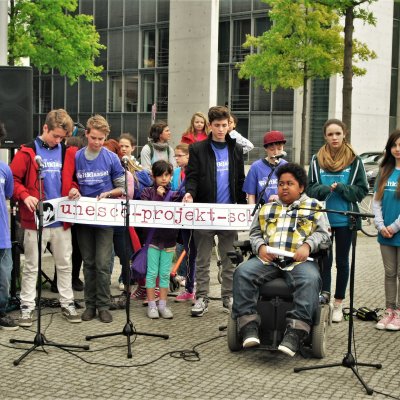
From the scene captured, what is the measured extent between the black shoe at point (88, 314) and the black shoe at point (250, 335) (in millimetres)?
2051

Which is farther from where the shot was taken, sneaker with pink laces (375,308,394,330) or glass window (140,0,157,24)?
glass window (140,0,157,24)

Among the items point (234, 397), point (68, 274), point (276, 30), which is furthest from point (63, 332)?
point (276, 30)

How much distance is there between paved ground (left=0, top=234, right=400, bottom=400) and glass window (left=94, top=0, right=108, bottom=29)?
38.9 m

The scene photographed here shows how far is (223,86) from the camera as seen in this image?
40906 millimetres

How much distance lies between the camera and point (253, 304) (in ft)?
20.6

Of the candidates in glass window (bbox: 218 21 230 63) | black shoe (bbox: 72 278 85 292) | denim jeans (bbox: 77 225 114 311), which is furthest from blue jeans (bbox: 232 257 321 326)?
glass window (bbox: 218 21 230 63)

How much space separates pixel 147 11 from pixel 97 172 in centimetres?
3665

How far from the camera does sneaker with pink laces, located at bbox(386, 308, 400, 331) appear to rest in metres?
7.39

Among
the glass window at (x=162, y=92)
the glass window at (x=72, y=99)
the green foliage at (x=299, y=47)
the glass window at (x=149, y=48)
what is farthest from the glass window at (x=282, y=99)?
the glass window at (x=72, y=99)

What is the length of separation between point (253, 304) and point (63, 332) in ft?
Answer: 6.60

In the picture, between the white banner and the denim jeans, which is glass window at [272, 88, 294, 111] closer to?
the white banner

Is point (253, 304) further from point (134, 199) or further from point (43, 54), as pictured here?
point (43, 54)

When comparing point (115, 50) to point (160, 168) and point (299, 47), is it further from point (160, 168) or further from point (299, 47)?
point (160, 168)

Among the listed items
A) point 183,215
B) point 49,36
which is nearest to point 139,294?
point 183,215
